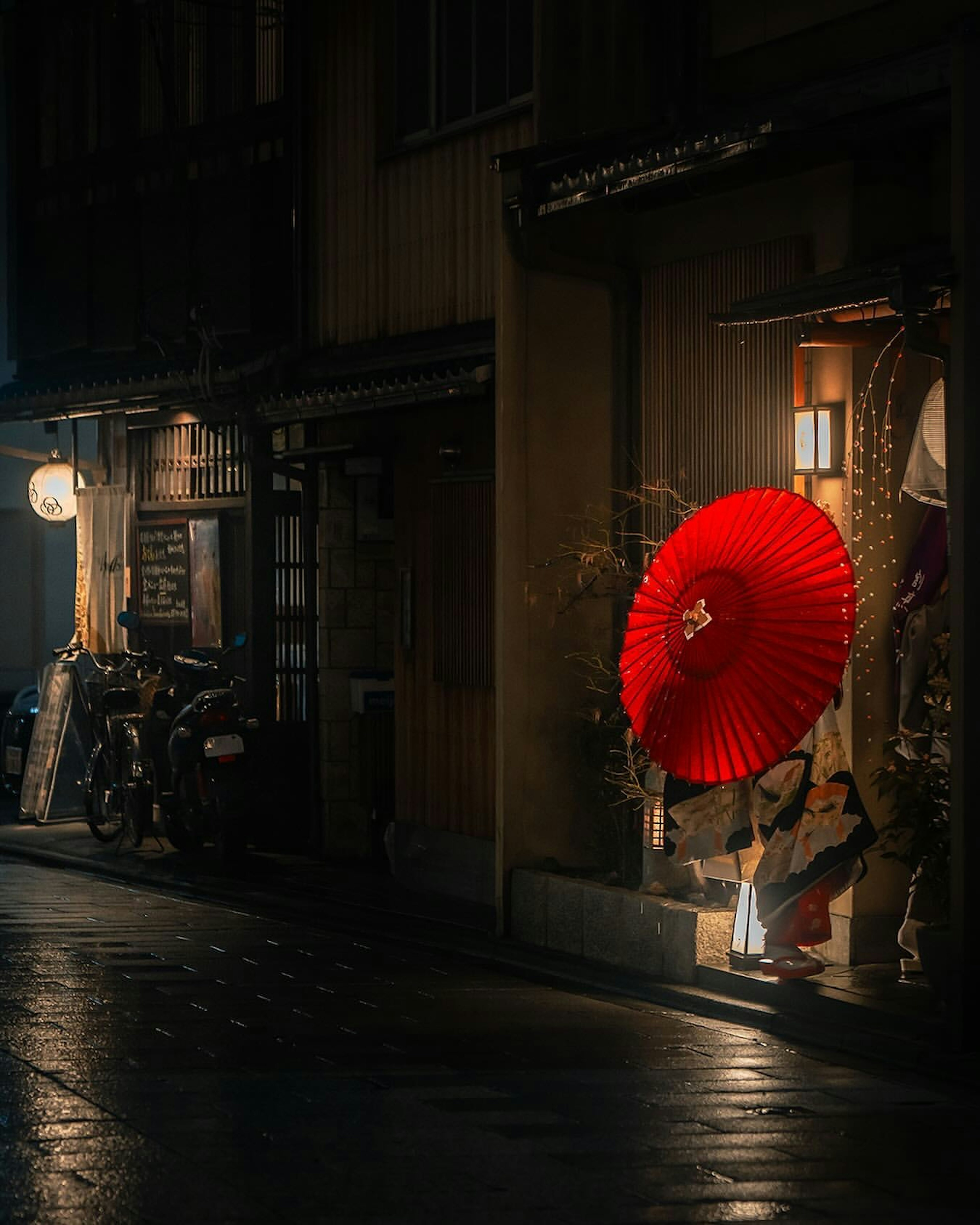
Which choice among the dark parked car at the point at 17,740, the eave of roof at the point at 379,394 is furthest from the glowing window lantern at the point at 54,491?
the eave of roof at the point at 379,394

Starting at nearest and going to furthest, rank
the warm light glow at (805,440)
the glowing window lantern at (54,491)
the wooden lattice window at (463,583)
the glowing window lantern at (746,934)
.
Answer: the glowing window lantern at (746,934), the warm light glow at (805,440), the wooden lattice window at (463,583), the glowing window lantern at (54,491)

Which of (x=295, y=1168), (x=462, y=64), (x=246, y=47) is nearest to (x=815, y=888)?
(x=295, y=1168)

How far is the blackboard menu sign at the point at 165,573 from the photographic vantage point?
20.5 metres

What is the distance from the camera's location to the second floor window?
1588cm

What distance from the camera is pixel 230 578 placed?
1989cm

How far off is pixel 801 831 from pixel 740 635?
117 cm

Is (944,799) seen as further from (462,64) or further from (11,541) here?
(11,541)

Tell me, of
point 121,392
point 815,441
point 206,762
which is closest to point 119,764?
point 206,762

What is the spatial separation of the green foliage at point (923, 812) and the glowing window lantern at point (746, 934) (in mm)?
845

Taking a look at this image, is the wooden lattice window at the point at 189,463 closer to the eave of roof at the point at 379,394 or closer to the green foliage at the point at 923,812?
the eave of roof at the point at 379,394

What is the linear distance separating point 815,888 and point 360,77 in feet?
30.6

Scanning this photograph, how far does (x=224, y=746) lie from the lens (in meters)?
17.5


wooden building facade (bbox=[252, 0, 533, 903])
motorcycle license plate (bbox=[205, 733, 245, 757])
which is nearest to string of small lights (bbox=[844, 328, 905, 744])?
wooden building facade (bbox=[252, 0, 533, 903])

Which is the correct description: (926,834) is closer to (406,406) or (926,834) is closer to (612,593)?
(612,593)
